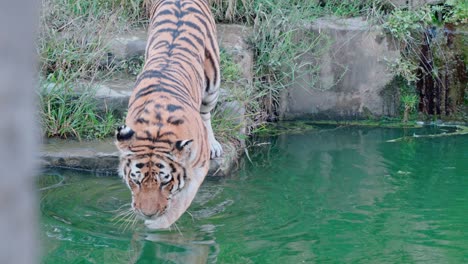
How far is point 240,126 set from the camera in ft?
21.5

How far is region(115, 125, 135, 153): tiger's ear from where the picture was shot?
160 inches

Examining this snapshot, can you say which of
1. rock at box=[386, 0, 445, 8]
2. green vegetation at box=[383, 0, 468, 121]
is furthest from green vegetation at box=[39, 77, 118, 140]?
rock at box=[386, 0, 445, 8]

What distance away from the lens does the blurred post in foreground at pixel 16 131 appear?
42 cm

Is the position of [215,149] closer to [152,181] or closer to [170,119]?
[170,119]

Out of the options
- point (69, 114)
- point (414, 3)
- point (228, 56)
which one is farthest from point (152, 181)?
point (414, 3)

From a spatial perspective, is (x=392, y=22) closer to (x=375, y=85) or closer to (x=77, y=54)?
(x=375, y=85)

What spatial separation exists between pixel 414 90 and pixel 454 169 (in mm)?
2048

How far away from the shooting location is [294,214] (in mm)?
5020

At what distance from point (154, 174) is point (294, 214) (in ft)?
4.52

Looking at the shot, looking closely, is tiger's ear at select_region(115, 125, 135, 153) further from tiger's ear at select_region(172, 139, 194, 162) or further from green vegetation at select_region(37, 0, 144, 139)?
green vegetation at select_region(37, 0, 144, 139)

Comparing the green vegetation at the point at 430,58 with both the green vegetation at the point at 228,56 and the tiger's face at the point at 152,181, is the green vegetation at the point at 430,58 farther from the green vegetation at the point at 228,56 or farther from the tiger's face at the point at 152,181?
the tiger's face at the point at 152,181

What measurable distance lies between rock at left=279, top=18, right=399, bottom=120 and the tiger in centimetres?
246

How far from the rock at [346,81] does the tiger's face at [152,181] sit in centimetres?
410

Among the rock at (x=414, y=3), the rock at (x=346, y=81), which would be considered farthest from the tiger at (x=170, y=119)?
the rock at (x=414, y=3)
